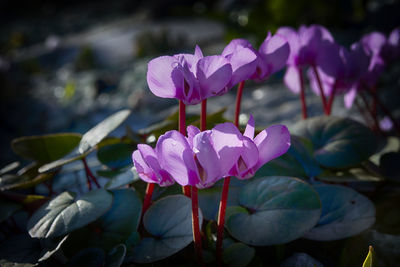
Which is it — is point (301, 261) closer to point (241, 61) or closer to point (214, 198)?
point (214, 198)

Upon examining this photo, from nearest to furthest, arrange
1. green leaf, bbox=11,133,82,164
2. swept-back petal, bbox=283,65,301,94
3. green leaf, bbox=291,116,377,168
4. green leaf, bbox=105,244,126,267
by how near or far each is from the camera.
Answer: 1. green leaf, bbox=105,244,126,267
2. green leaf, bbox=291,116,377,168
3. green leaf, bbox=11,133,82,164
4. swept-back petal, bbox=283,65,301,94

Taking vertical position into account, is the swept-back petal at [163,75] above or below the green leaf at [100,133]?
above

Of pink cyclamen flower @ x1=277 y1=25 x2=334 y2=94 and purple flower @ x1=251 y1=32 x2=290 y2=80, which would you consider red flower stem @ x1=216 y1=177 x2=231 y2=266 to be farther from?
pink cyclamen flower @ x1=277 y1=25 x2=334 y2=94

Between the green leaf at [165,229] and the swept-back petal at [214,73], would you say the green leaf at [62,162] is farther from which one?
the swept-back petal at [214,73]

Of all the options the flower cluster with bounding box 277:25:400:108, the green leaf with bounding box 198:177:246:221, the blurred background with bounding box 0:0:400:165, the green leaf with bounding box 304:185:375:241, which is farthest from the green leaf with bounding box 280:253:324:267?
the blurred background with bounding box 0:0:400:165

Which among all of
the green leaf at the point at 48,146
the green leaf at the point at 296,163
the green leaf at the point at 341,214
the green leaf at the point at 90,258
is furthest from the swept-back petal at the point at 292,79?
the green leaf at the point at 90,258

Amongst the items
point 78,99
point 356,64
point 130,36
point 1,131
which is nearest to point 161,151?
point 356,64

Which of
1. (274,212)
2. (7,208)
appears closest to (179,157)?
(274,212)
